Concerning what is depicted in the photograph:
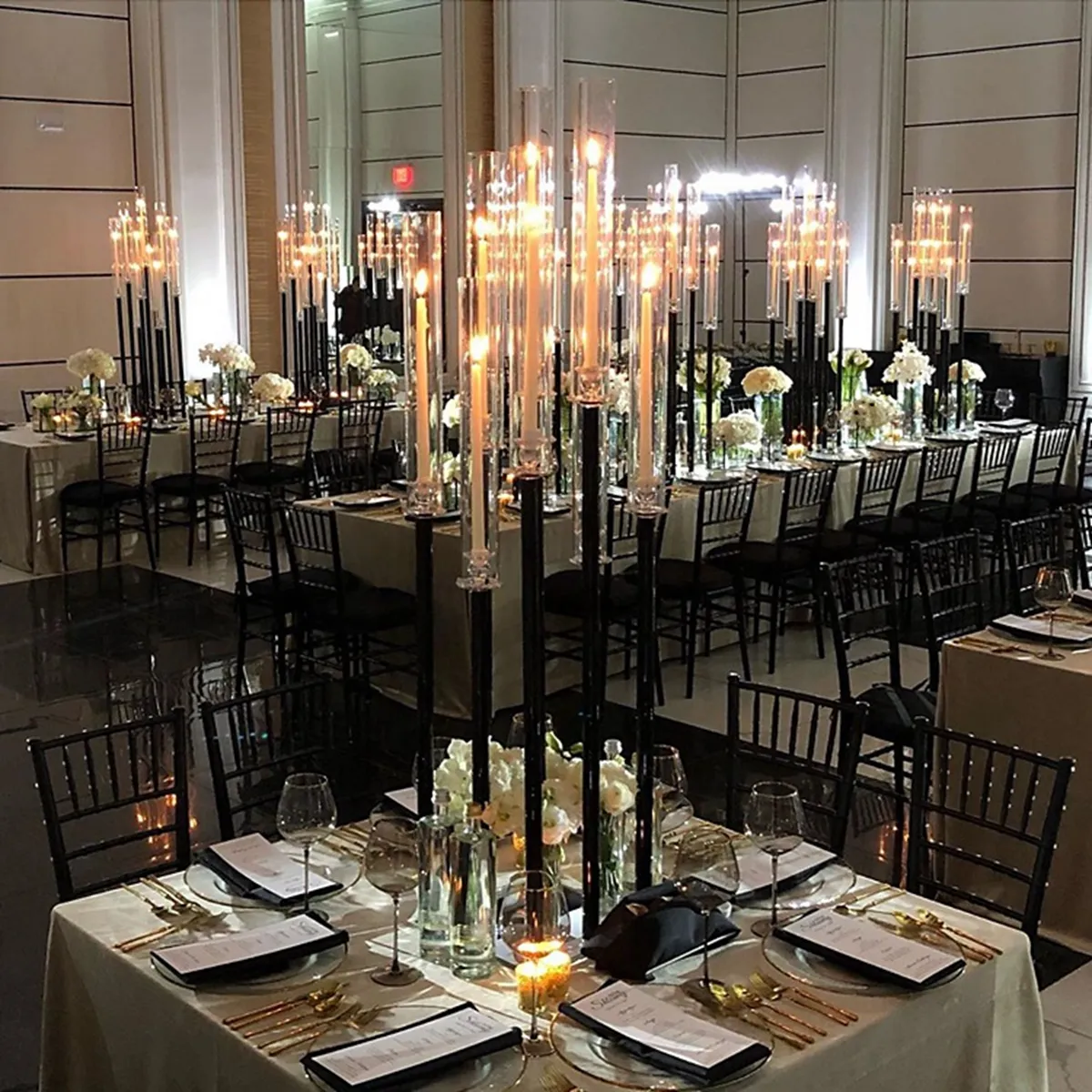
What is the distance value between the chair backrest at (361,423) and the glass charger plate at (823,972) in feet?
25.7

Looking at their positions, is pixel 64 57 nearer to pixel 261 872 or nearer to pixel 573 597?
pixel 573 597

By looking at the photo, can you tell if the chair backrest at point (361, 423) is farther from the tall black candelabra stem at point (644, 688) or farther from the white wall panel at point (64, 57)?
the tall black candelabra stem at point (644, 688)

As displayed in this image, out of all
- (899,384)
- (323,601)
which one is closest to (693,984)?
(323,601)

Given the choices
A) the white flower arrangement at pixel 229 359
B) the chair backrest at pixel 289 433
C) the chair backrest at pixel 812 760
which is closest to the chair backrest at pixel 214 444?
the chair backrest at pixel 289 433

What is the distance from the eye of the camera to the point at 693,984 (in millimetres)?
2508

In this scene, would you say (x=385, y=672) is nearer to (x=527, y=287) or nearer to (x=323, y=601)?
(x=323, y=601)

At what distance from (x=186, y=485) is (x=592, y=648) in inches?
284

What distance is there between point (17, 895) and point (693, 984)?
291 cm

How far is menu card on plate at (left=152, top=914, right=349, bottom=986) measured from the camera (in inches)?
99.7

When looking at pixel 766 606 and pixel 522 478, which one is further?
pixel 766 606

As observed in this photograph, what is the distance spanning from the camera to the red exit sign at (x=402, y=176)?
15.5 meters

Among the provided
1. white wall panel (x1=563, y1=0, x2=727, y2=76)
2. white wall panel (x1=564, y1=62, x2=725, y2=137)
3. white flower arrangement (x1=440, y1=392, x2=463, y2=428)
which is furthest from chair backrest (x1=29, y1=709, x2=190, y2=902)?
white wall panel (x1=564, y1=62, x2=725, y2=137)

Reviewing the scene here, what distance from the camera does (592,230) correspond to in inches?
94.8

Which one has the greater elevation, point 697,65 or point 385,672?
point 697,65
